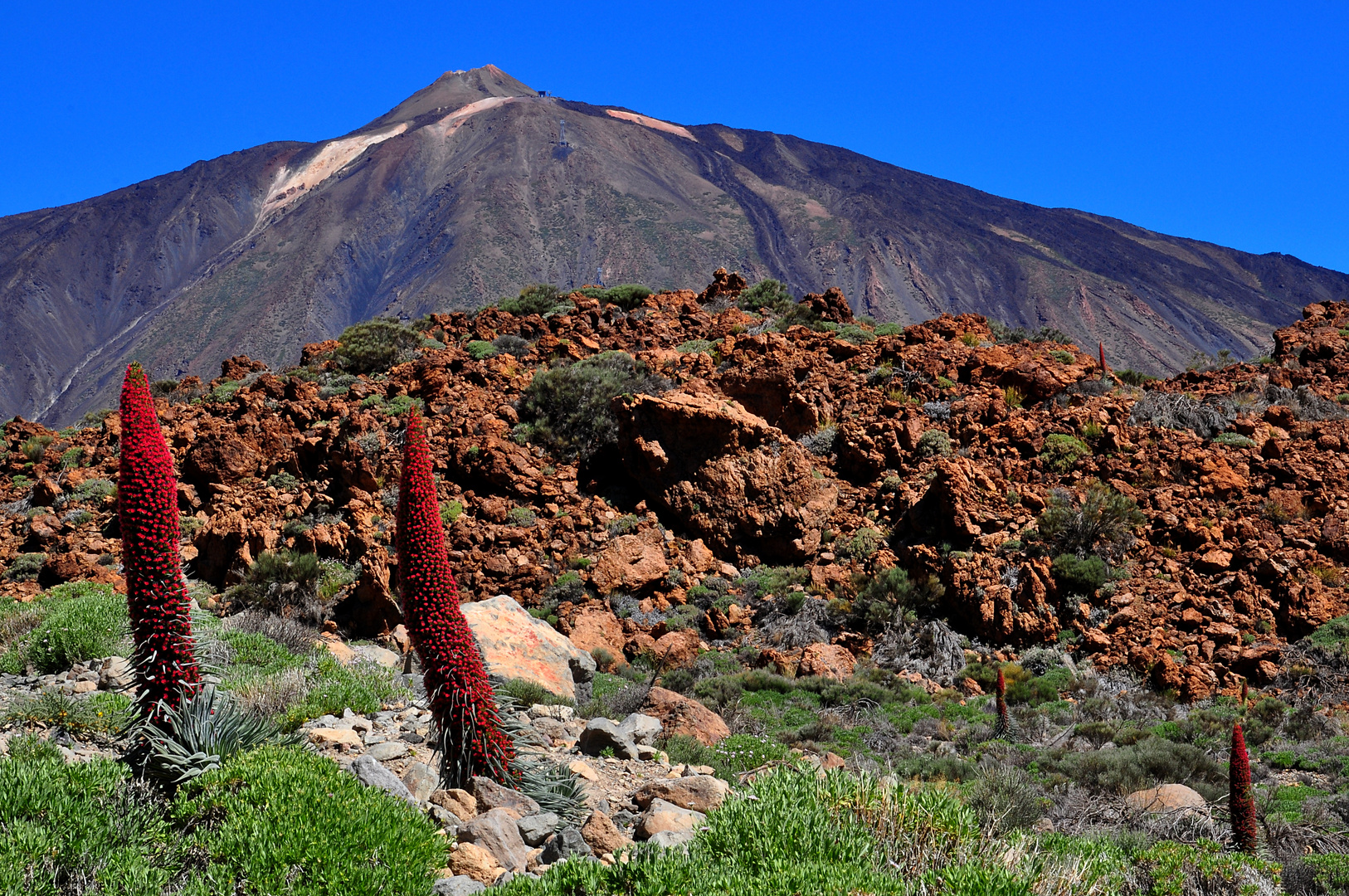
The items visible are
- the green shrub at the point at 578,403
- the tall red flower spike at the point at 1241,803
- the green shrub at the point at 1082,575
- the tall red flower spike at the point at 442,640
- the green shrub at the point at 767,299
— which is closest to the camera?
the tall red flower spike at the point at 442,640

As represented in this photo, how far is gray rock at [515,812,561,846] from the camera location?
174 inches

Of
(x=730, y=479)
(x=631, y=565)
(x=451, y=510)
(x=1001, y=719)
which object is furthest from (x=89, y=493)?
(x=1001, y=719)

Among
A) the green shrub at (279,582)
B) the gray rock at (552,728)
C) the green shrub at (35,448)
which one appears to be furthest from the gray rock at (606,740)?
the green shrub at (35,448)

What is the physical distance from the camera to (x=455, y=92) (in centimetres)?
13525

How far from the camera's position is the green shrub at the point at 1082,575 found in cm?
1023

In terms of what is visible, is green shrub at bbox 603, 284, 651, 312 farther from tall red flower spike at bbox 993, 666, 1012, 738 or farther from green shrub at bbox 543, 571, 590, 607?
tall red flower spike at bbox 993, 666, 1012, 738

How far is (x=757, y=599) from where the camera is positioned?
11.4 metres

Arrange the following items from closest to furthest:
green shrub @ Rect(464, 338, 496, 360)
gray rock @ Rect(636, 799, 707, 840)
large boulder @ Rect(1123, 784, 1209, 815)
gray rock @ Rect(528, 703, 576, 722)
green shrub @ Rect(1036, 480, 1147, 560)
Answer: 1. gray rock @ Rect(636, 799, 707, 840)
2. large boulder @ Rect(1123, 784, 1209, 815)
3. gray rock @ Rect(528, 703, 576, 722)
4. green shrub @ Rect(1036, 480, 1147, 560)
5. green shrub @ Rect(464, 338, 496, 360)

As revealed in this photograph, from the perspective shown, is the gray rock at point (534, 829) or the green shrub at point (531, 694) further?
the green shrub at point (531, 694)

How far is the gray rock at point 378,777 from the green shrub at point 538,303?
15825 millimetres

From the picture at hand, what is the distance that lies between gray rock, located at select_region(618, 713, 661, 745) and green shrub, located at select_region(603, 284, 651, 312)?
15102 millimetres

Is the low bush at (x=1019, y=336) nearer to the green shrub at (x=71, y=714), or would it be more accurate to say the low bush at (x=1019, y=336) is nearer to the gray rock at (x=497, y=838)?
the gray rock at (x=497, y=838)

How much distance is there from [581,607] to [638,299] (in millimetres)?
11652

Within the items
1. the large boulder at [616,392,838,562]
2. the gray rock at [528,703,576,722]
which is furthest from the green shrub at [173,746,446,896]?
the large boulder at [616,392,838,562]
